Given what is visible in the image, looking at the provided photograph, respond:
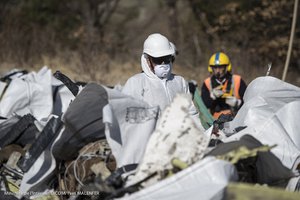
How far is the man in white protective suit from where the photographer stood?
6.29 meters

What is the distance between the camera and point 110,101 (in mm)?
5355

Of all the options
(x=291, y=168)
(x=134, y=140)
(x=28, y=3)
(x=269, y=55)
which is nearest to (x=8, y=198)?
(x=134, y=140)

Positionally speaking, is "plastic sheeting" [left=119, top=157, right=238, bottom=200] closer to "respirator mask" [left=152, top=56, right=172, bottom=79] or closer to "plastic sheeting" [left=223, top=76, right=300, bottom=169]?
"plastic sheeting" [left=223, top=76, right=300, bottom=169]

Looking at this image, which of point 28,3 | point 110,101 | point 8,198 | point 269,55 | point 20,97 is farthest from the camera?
point 28,3

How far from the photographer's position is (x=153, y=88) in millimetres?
6344

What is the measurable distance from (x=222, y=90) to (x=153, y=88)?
3.04 metres

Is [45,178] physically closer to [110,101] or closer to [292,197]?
[110,101]

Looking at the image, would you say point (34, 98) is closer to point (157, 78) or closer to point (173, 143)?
point (157, 78)

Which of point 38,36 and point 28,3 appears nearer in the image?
point 38,36

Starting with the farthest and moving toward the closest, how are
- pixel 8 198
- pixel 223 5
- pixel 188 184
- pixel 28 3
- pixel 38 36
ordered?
pixel 28 3
pixel 223 5
pixel 38 36
pixel 8 198
pixel 188 184

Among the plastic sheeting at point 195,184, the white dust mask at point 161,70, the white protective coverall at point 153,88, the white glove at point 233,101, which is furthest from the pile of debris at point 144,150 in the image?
the white glove at point 233,101

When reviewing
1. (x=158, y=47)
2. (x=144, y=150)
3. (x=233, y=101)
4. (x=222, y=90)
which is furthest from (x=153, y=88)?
(x=222, y=90)

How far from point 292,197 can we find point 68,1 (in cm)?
Answer: 2534

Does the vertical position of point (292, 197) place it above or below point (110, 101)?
below
